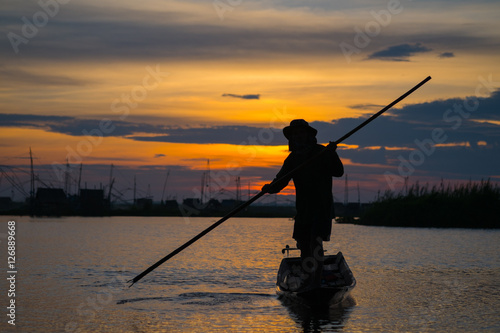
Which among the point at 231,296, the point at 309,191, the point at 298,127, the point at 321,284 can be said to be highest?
the point at 298,127

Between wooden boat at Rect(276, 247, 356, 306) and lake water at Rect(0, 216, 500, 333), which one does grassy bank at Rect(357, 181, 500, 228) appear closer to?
lake water at Rect(0, 216, 500, 333)

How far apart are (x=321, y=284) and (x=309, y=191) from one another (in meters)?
1.65

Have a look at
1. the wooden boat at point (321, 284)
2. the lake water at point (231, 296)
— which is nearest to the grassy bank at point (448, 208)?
the lake water at point (231, 296)

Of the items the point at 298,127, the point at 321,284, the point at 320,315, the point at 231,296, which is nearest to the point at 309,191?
the point at 298,127

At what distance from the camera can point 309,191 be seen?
1100 centimetres

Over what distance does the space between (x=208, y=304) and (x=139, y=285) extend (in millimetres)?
3217

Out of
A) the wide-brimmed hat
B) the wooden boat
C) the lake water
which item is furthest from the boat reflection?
the wide-brimmed hat

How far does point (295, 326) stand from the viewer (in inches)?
396

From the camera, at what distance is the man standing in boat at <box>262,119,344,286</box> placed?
10.9 metres

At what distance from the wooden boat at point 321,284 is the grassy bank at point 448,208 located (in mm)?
32887

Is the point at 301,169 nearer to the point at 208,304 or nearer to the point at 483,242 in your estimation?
the point at 208,304

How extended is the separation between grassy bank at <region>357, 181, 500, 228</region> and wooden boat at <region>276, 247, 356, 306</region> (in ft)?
108

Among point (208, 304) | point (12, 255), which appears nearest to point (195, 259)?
point (12, 255)

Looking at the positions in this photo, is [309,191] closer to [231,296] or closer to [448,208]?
[231,296]
